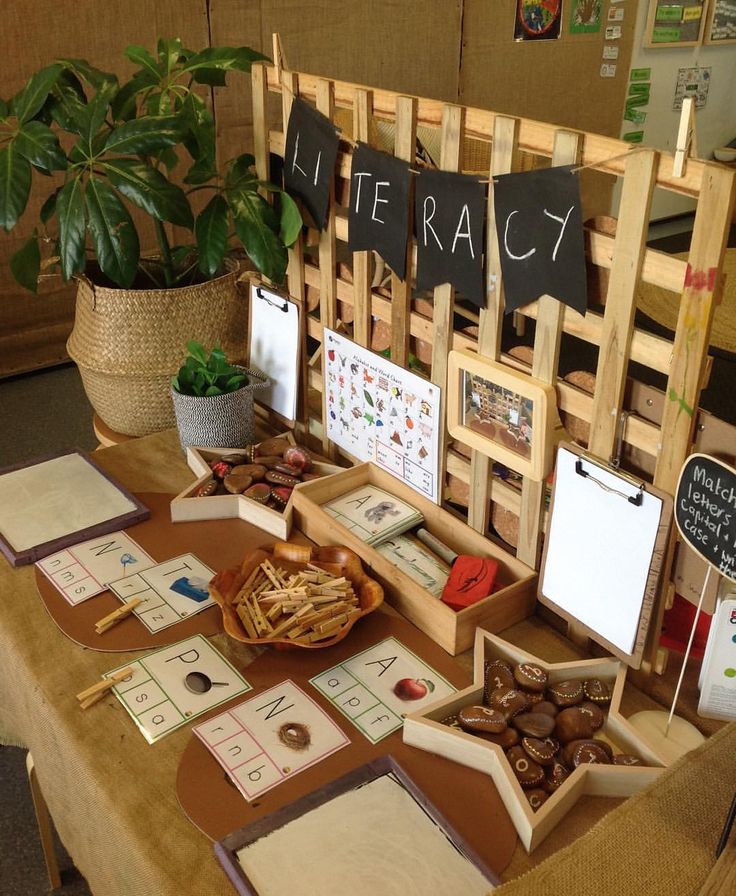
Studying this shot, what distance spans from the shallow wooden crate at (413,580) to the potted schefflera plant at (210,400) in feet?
0.86

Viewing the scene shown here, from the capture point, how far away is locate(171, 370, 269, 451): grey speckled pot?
164cm

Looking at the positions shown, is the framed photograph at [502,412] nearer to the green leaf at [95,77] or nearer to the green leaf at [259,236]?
the green leaf at [259,236]

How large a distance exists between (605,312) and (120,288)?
1116 millimetres

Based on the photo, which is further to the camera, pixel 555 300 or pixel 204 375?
Answer: pixel 204 375

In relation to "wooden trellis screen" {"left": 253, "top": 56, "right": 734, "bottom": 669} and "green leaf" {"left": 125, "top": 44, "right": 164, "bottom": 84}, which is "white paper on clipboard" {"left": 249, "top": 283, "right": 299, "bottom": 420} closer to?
"wooden trellis screen" {"left": 253, "top": 56, "right": 734, "bottom": 669}

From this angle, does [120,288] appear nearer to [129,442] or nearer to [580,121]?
[129,442]

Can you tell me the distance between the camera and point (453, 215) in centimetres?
120

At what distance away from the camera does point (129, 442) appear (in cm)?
179

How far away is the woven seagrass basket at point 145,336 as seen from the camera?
5.69 feet

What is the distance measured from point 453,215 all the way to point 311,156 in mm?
416

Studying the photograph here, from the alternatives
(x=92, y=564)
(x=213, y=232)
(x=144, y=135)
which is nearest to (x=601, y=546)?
(x=92, y=564)

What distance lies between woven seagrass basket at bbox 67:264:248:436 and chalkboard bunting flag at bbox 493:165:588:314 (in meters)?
0.82

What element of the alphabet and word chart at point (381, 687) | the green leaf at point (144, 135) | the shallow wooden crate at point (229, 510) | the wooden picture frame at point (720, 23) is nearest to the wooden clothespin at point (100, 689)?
the alphabet and word chart at point (381, 687)

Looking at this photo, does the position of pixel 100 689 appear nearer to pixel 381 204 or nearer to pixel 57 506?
pixel 57 506
